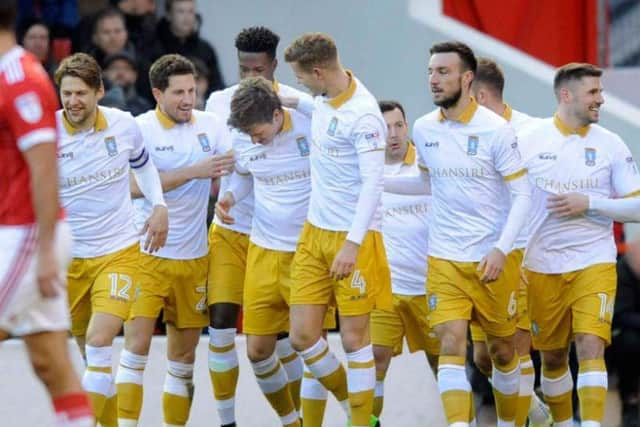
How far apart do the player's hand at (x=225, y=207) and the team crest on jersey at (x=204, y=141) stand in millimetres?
286

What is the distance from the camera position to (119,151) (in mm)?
8812

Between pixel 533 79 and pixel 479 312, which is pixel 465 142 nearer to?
pixel 479 312

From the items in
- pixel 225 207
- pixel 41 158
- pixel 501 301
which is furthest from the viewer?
pixel 225 207

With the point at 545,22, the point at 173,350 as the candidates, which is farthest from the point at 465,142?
the point at 545,22

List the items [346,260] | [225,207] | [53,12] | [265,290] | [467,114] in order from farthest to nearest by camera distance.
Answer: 1. [53,12]
2. [225,207]
3. [265,290]
4. [467,114]
5. [346,260]

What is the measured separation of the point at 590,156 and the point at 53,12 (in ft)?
19.7

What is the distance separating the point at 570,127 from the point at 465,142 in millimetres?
764

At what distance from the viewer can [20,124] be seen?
20.0 ft

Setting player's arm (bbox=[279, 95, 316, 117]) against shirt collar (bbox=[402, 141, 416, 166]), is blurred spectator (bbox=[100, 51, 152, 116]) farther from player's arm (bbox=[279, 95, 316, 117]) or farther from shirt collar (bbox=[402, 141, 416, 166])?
player's arm (bbox=[279, 95, 316, 117])

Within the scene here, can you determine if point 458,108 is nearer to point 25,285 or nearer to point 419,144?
point 419,144

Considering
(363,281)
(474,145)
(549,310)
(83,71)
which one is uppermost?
(83,71)

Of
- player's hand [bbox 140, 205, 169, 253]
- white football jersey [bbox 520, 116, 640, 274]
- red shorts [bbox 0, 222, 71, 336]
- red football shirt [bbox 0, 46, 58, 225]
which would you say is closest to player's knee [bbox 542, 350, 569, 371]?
white football jersey [bbox 520, 116, 640, 274]

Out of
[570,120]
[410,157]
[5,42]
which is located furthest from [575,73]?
[5,42]

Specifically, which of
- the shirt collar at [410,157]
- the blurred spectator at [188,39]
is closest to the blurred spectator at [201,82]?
the blurred spectator at [188,39]
